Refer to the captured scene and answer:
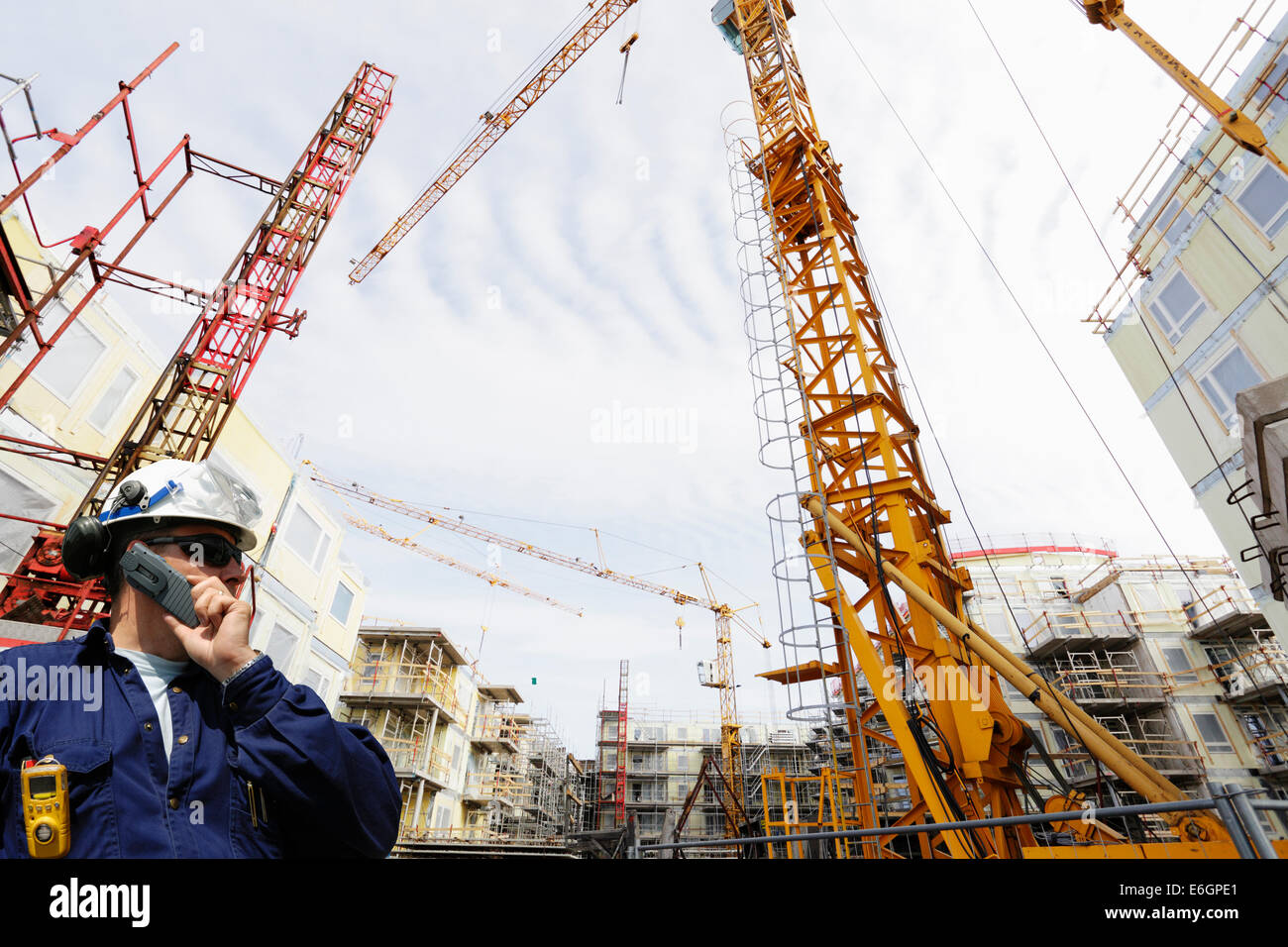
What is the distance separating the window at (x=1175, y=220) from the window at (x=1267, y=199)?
1414 millimetres

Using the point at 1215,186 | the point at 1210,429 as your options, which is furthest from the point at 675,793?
the point at 1215,186

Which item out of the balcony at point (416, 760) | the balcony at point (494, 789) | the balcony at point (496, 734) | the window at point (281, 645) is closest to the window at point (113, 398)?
the window at point (281, 645)

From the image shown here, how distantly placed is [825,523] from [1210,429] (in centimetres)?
1160

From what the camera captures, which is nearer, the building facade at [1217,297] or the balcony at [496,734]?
the building facade at [1217,297]

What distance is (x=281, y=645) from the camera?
656 inches

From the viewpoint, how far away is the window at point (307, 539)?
1791 cm

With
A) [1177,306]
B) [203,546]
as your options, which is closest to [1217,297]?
[1177,306]

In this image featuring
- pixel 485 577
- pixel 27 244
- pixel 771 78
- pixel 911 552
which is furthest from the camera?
pixel 485 577

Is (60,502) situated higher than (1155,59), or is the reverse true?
(1155,59)

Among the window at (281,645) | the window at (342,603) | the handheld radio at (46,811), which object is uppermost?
the window at (342,603)

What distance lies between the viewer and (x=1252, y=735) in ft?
82.3

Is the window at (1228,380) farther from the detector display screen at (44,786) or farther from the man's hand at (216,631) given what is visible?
the detector display screen at (44,786)

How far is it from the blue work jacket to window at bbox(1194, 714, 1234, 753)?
35.7 metres
